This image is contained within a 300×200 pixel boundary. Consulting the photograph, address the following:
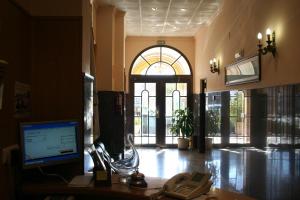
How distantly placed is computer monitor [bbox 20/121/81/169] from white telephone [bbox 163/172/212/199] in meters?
0.99

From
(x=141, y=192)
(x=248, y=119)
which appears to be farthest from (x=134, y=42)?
(x=141, y=192)

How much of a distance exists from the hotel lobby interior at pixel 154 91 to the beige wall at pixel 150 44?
0.03m

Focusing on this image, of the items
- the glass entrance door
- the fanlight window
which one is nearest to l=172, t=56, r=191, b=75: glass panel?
the fanlight window

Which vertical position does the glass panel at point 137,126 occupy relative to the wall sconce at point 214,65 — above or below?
below

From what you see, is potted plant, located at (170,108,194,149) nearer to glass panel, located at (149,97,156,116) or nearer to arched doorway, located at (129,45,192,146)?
arched doorway, located at (129,45,192,146)

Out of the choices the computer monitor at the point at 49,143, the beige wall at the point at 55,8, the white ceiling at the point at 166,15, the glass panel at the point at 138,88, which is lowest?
the computer monitor at the point at 49,143

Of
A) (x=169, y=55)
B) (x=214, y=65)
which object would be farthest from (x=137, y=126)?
(x=214, y=65)

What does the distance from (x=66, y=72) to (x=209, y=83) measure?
5.78 m

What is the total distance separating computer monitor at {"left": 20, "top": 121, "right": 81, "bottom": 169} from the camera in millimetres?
2713

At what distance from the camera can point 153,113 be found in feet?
35.2

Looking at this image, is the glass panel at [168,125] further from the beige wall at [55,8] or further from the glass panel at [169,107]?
the beige wall at [55,8]

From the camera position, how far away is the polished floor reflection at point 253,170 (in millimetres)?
3793

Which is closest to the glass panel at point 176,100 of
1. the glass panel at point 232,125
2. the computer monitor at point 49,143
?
the glass panel at point 232,125

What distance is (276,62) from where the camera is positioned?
4527 millimetres
